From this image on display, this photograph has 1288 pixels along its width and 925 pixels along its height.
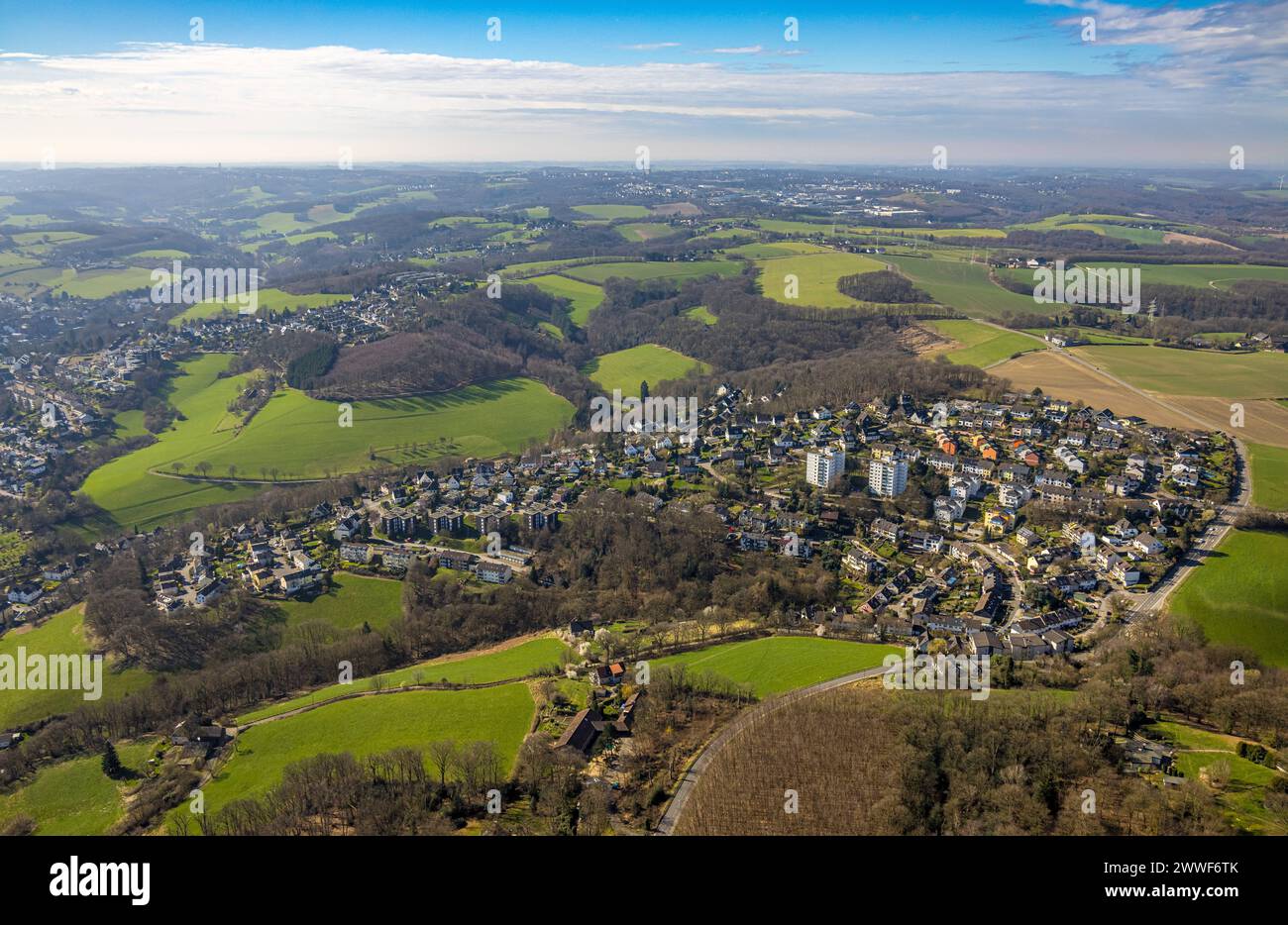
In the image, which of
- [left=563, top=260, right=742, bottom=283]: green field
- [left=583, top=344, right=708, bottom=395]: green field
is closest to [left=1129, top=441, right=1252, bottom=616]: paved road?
[left=583, top=344, right=708, bottom=395]: green field

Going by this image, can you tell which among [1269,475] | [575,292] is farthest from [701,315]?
[1269,475]

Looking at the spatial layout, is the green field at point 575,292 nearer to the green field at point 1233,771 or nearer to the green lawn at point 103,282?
the green lawn at point 103,282

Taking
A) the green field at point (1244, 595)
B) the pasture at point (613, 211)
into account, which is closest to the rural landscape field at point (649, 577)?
the green field at point (1244, 595)

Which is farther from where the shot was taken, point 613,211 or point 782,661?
point 613,211

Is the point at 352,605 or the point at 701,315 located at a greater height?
the point at 701,315

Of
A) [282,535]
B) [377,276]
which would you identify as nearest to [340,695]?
[282,535]

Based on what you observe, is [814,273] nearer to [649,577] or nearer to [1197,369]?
[1197,369]
